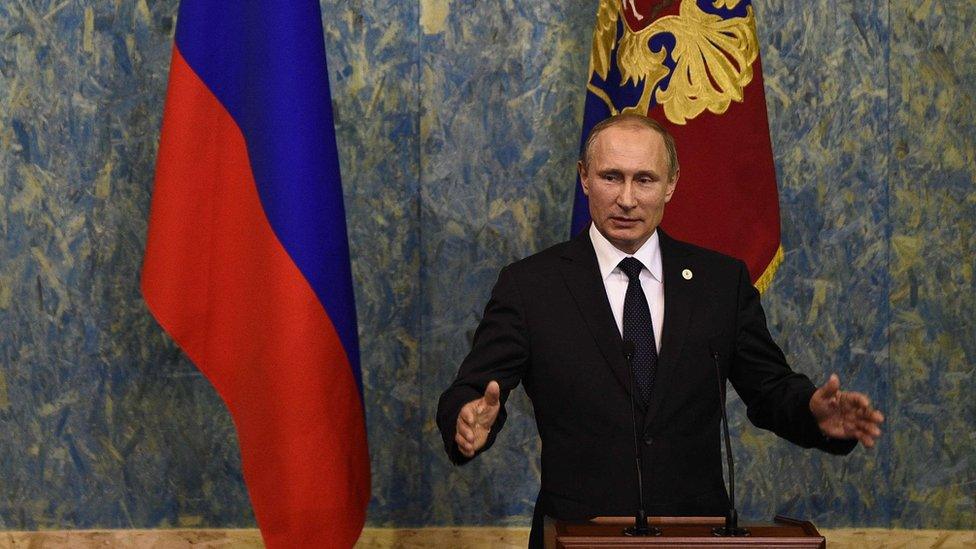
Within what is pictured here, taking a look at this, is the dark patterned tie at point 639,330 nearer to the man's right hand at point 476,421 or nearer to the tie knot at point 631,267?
the tie knot at point 631,267

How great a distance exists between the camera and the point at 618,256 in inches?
87.0

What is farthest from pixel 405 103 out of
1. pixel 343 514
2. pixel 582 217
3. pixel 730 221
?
pixel 343 514

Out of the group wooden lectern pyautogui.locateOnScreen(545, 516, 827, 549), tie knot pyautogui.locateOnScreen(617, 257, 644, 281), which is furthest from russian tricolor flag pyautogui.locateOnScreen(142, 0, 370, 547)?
wooden lectern pyautogui.locateOnScreen(545, 516, 827, 549)

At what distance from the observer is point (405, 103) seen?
3.44m

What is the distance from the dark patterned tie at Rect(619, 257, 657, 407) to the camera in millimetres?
2109

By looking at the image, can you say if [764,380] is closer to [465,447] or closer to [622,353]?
[622,353]

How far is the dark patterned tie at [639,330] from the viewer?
6.92 ft

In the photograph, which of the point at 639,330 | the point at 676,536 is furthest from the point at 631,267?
the point at 676,536

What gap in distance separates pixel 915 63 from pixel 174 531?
9.26 feet

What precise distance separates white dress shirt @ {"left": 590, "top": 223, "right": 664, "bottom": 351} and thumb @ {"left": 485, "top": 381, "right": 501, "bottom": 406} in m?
0.47

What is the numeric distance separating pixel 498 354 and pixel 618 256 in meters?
0.33

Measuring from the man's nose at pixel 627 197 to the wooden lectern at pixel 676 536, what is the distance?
→ 27.6 inches

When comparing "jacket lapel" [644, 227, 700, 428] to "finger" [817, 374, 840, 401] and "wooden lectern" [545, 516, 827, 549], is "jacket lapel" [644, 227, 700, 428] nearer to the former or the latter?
"finger" [817, 374, 840, 401]

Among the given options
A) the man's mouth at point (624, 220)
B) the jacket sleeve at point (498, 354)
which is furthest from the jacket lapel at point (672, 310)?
the jacket sleeve at point (498, 354)
